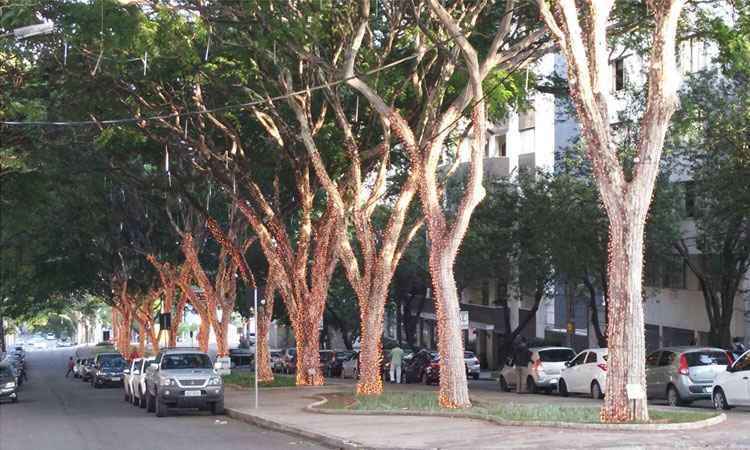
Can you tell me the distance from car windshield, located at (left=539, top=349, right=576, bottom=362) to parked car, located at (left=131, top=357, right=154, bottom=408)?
12582mm

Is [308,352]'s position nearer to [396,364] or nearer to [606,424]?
[396,364]

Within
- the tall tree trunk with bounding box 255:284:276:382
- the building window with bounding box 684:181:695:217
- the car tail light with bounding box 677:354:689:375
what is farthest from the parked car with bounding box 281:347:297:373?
the car tail light with bounding box 677:354:689:375

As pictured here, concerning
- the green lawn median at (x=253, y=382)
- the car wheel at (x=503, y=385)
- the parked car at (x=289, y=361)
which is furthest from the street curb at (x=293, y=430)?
the parked car at (x=289, y=361)

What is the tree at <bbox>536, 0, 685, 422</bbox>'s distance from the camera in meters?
18.5

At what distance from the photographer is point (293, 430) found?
2202 centimetres

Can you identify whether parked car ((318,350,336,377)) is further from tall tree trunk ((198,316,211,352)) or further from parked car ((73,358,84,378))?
parked car ((73,358,84,378))

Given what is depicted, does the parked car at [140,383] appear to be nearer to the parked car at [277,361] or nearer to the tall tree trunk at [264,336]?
the tall tree trunk at [264,336]

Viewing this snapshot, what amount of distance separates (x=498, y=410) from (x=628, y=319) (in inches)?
188

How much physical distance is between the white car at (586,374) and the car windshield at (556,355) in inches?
71.2

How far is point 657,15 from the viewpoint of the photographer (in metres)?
18.8

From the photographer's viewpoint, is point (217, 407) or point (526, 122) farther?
point (526, 122)

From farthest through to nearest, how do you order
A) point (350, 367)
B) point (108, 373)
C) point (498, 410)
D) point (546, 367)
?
point (350, 367) < point (108, 373) < point (546, 367) < point (498, 410)

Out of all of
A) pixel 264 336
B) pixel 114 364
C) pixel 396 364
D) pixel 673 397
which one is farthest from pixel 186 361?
pixel 114 364

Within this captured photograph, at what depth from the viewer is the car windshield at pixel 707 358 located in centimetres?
2861
